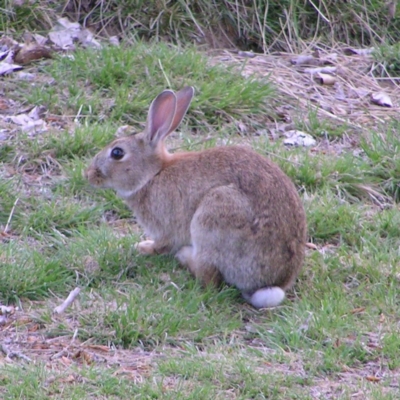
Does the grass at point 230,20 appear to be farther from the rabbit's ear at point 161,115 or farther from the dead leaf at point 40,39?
the rabbit's ear at point 161,115

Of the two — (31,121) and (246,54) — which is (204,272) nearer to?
(31,121)

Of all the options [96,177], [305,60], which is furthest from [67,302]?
[305,60]

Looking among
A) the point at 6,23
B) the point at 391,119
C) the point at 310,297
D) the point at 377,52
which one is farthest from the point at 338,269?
the point at 6,23

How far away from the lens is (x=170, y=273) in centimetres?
559

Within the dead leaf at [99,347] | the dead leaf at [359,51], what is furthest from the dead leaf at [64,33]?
the dead leaf at [99,347]

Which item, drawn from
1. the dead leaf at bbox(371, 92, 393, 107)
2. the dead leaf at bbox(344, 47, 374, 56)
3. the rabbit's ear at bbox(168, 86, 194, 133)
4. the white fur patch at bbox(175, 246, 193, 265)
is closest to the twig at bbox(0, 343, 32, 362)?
the white fur patch at bbox(175, 246, 193, 265)

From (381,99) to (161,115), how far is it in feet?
9.38

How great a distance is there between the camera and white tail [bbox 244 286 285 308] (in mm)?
5266

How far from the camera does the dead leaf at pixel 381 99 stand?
26.2ft

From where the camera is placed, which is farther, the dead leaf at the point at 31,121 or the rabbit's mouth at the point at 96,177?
the dead leaf at the point at 31,121

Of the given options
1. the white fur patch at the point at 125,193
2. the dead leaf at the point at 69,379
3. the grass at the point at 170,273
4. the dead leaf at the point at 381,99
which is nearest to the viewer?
the dead leaf at the point at 69,379

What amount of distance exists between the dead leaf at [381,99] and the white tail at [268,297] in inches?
125

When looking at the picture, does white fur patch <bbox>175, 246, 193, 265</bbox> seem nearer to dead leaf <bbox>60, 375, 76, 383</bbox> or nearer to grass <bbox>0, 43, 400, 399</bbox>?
grass <bbox>0, 43, 400, 399</bbox>

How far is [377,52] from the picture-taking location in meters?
8.73
